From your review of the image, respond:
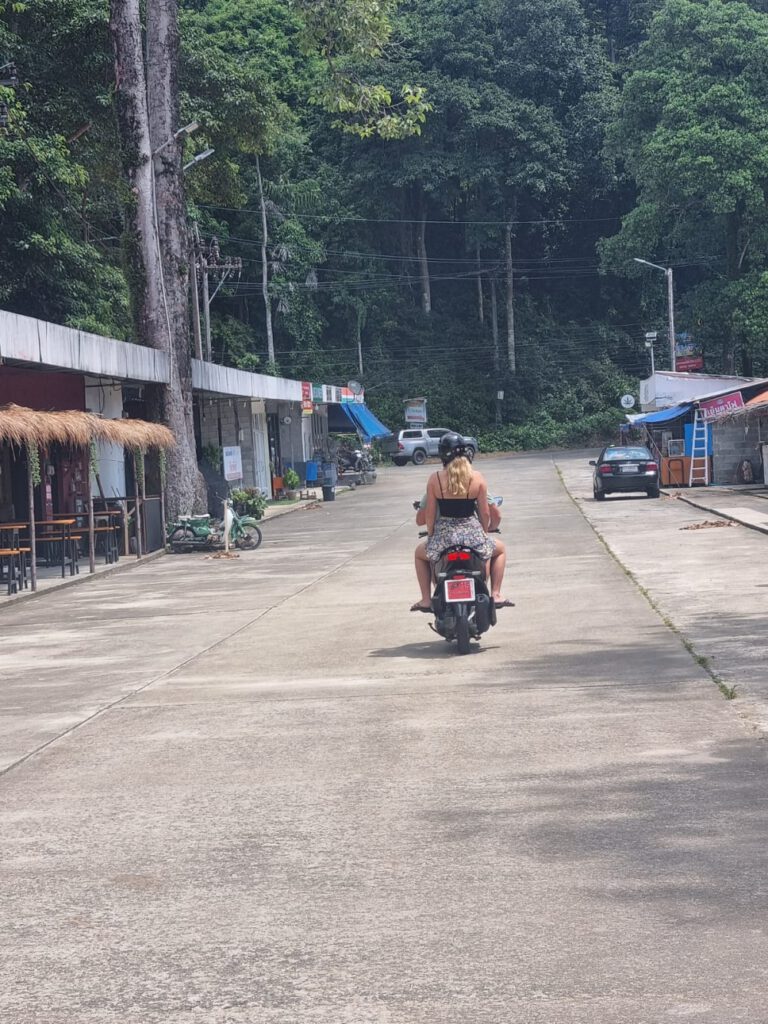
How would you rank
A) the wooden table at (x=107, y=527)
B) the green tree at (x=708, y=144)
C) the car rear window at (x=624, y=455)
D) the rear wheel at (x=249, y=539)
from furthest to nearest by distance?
the green tree at (x=708, y=144), the car rear window at (x=624, y=455), the rear wheel at (x=249, y=539), the wooden table at (x=107, y=527)

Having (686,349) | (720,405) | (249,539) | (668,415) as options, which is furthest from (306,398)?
(686,349)

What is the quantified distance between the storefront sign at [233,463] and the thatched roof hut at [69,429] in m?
13.5

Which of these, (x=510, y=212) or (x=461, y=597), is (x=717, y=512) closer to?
(x=461, y=597)

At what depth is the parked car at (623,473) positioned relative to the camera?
126ft

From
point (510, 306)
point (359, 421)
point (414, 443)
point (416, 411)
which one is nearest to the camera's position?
point (359, 421)

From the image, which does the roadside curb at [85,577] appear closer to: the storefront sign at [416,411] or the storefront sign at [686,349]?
the storefront sign at [686,349]

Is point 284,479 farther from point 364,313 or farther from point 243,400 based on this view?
point 364,313

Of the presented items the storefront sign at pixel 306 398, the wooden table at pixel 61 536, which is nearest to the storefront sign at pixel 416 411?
the storefront sign at pixel 306 398

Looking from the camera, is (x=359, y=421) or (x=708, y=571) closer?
(x=708, y=571)

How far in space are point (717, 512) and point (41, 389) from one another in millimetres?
14646

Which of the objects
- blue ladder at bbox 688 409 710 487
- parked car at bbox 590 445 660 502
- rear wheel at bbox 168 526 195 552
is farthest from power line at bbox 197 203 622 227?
rear wheel at bbox 168 526 195 552

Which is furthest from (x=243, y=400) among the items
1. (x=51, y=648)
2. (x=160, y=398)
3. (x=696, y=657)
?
(x=696, y=657)

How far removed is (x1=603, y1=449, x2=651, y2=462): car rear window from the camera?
38.8 metres

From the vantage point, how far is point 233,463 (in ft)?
136
